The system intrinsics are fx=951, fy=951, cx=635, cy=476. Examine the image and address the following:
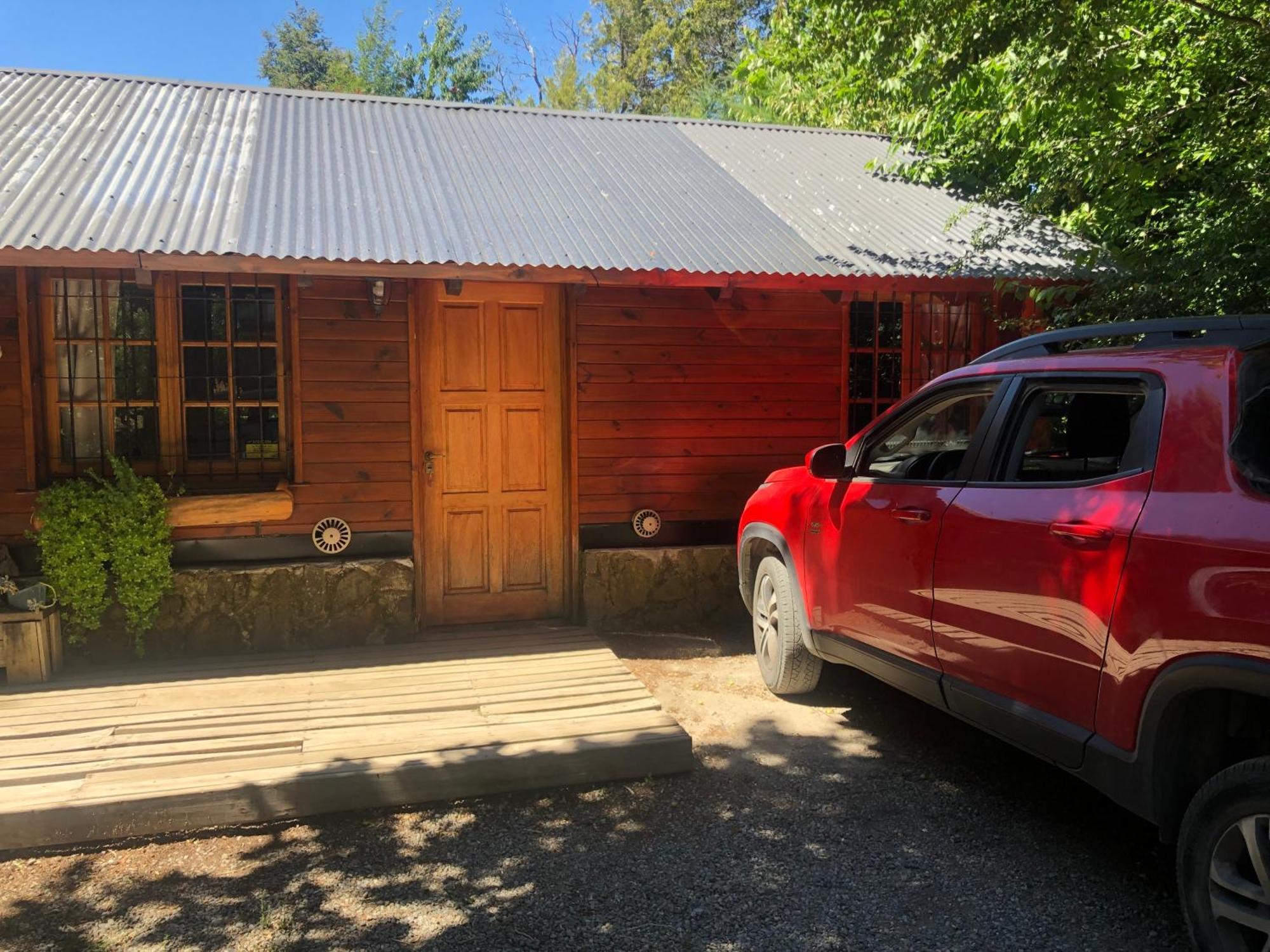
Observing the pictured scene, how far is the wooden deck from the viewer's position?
4.01 meters

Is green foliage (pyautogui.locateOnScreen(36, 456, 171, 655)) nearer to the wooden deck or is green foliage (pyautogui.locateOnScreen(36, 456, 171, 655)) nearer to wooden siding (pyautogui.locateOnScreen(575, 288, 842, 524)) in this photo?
the wooden deck

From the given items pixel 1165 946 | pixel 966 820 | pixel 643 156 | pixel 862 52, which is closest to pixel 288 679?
pixel 966 820

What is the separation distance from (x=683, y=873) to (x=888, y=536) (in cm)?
168

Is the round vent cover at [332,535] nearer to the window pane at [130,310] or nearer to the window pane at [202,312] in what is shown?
the window pane at [202,312]

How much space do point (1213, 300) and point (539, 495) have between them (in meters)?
4.56

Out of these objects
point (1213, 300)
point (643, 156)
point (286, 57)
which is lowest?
point (1213, 300)

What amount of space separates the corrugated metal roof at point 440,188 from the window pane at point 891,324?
615 millimetres

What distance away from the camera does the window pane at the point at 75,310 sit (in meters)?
6.25

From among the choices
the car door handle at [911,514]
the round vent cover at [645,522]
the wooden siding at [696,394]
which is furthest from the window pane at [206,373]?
the car door handle at [911,514]

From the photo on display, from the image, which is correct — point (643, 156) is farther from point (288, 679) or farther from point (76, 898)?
point (76, 898)

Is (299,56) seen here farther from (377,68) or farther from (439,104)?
(439,104)

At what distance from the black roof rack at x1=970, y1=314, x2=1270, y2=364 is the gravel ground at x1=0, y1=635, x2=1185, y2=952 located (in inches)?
77.7

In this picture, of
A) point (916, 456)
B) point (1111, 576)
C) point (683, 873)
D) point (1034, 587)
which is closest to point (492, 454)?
point (916, 456)

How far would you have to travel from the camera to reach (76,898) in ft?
11.5
